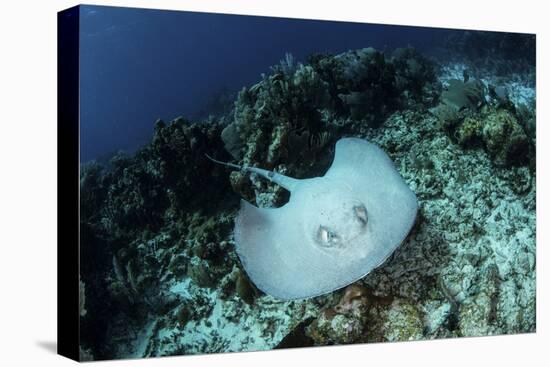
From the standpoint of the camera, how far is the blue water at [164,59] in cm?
553

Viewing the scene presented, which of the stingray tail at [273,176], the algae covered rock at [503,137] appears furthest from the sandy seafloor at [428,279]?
the stingray tail at [273,176]

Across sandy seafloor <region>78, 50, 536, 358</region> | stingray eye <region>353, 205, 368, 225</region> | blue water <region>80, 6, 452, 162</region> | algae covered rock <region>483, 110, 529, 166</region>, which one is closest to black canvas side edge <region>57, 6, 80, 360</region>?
blue water <region>80, 6, 452, 162</region>

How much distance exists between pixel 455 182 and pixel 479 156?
14.1 inches

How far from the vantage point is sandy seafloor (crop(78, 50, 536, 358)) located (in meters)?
5.98

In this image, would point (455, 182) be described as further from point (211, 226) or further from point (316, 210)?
point (211, 226)

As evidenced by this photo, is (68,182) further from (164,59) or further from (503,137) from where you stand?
(503,137)

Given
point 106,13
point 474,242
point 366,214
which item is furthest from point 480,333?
point 106,13

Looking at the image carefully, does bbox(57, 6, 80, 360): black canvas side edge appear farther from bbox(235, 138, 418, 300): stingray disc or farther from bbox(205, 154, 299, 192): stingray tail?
bbox(235, 138, 418, 300): stingray disc

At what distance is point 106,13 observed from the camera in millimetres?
5578

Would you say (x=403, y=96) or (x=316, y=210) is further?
(x=403, y=96)

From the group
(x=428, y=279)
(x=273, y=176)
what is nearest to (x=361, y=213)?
(x=273, y=176)

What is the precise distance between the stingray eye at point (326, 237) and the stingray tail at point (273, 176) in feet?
1.83

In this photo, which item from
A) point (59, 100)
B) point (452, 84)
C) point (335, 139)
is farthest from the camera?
point (452, 84)

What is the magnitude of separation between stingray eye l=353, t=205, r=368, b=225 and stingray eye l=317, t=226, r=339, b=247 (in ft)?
0.73
